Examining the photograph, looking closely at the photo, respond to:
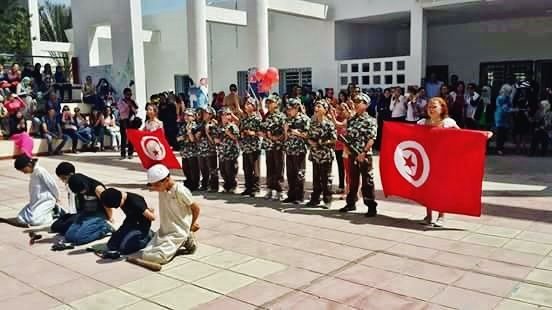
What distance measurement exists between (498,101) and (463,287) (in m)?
9.36

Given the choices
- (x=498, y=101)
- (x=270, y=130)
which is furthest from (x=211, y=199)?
(x=498, y=101)

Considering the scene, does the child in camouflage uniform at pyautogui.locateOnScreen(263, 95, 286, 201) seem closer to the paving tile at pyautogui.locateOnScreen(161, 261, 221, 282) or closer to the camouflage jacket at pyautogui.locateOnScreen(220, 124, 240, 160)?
the camouflage jacket at pyautogui.locateOnScreen(220, 124, 240, 160)

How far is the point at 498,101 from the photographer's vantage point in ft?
41.1

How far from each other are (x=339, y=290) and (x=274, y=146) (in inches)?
146

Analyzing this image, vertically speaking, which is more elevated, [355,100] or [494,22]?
[494,22]

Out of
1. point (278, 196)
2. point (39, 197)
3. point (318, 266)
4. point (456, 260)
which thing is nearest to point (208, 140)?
point (278, 196)

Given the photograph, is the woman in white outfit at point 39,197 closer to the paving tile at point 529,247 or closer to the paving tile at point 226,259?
the paving tile at point 226,259

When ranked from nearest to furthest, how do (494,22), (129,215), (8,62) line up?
(129,215) < (494,22) < (8,62)

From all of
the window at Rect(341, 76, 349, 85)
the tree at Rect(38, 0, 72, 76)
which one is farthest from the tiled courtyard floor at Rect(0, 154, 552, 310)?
the tree at Rect(38, 0, 72, 76)

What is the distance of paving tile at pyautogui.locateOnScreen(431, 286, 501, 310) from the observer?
156 inches

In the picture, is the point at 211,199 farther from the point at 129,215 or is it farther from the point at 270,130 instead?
the point at 129,215

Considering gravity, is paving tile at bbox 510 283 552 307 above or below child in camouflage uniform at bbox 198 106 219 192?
below

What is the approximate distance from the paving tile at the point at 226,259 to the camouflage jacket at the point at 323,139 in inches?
87.9

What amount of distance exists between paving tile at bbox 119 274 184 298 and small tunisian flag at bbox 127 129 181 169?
3.96 meters
